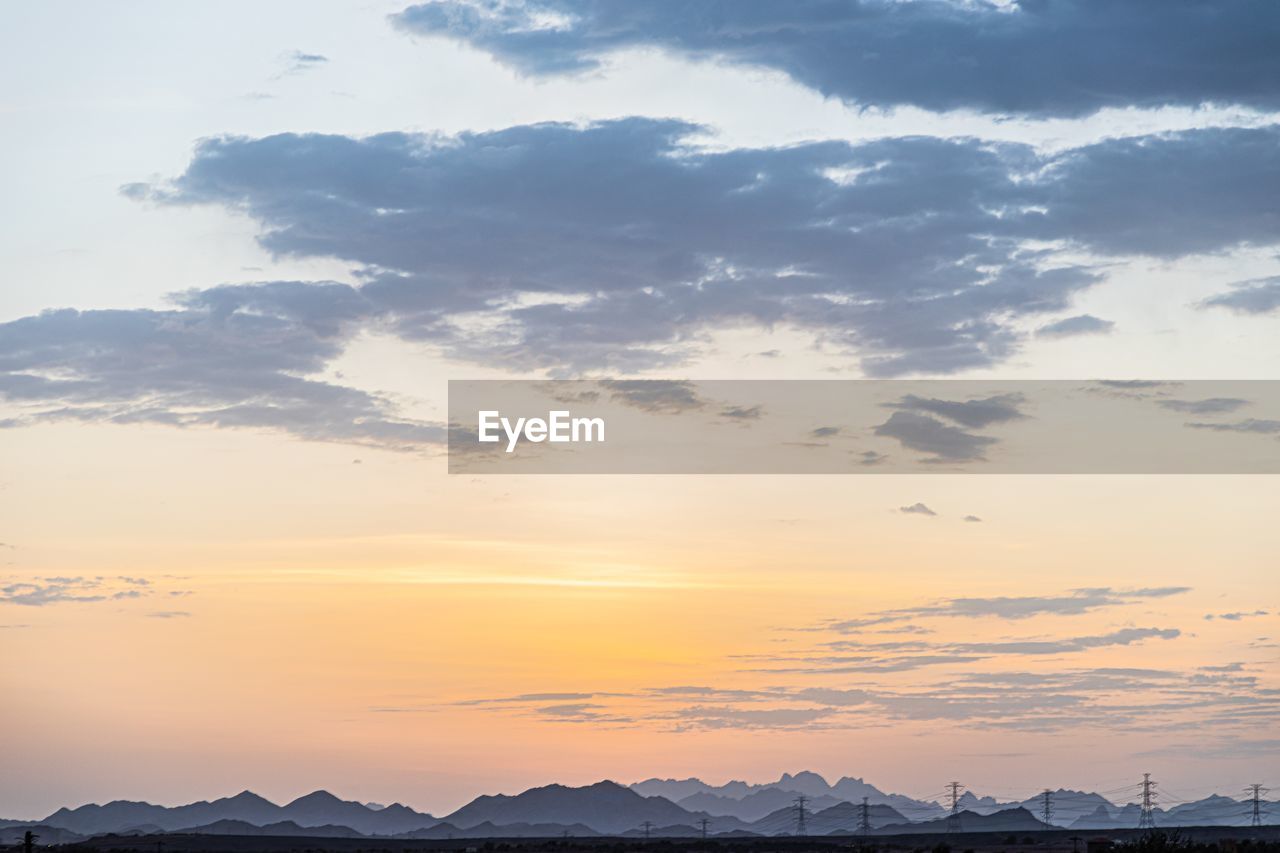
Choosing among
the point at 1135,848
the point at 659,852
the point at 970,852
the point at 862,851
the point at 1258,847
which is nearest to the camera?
the point at 1135,848

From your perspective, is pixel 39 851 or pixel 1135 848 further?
pixel 39 851

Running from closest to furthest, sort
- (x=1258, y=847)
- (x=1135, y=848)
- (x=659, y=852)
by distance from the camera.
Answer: (x=1135, y=848)
(x=1258, y=847)
(x=659, y=852)

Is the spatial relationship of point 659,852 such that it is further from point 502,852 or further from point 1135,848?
point 1135,848

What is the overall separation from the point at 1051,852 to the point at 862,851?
37.8 metres

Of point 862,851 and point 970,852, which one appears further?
point 970,852

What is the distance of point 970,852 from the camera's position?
181875 millimetres

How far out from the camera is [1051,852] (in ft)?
631

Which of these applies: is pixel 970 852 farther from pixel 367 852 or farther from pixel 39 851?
pixel 39 851

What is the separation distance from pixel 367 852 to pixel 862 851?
195 feet

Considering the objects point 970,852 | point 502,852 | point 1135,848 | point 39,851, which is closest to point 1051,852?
point 970,852

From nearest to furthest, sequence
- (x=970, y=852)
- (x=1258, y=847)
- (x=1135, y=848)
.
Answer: (x=1135, y=848) → (x=1258, y=847) → (x=970, y=852)

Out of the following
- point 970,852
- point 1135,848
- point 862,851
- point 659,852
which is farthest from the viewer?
point 659,852

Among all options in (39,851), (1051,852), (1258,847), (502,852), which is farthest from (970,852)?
(39,851)

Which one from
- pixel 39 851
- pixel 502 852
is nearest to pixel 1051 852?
pixel 502 852
